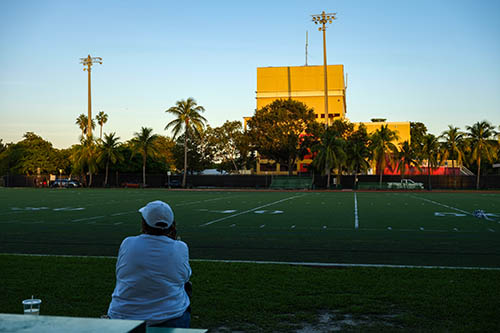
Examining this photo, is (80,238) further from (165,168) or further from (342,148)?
(165,168)

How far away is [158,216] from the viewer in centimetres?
399

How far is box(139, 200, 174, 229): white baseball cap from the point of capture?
3.97 meters

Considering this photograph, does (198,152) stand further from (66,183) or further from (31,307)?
(31,307)

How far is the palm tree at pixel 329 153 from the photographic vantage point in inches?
2415

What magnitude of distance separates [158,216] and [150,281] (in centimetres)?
51

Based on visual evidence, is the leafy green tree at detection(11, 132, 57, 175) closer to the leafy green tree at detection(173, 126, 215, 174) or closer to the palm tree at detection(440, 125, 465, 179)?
the leafy green tree at detection(173, 126, 215, 174)

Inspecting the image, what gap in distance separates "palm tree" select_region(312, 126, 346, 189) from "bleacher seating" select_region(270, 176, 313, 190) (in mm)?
2667

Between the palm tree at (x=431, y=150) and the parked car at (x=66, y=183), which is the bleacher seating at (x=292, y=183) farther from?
the parked car at (x=66, y=183)

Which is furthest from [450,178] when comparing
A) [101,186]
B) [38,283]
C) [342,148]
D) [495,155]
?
[38,283]

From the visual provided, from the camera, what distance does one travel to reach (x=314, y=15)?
65.9 metres

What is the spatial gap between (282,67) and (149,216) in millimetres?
90402

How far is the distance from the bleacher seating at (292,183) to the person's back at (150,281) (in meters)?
59.9

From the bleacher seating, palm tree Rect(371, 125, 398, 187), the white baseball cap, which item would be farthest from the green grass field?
palm tree Rect(371, 125, 398, 187)

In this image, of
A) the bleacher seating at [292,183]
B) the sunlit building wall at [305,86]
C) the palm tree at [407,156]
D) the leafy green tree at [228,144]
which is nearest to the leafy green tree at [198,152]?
the leafy green tree at [228,144]
